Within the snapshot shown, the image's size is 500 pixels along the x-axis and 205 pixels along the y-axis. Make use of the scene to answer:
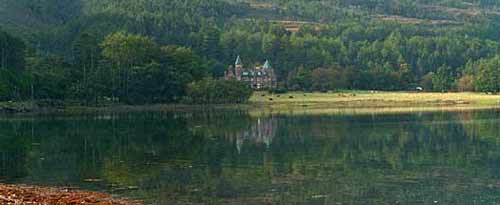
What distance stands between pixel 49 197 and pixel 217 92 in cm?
9811

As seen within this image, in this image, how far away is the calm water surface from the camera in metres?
30.7

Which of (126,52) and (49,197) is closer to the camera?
(49,197)

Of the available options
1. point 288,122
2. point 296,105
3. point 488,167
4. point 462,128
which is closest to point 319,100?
point 296,105

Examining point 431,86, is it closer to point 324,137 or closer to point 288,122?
point 288,122

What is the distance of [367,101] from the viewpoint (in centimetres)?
13188

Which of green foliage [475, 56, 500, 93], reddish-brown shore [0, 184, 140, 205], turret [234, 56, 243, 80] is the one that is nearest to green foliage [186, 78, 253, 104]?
turret [234, 56, 243, 80]

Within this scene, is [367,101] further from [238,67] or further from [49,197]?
[49,197]

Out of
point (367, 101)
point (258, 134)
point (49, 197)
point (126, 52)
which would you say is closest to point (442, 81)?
point (367, 101)

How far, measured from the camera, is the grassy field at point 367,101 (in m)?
123

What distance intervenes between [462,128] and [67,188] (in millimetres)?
41822

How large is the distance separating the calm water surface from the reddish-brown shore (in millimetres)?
1196

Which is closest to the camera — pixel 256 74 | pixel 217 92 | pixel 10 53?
pixel 10 53

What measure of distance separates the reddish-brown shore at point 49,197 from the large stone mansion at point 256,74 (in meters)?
140

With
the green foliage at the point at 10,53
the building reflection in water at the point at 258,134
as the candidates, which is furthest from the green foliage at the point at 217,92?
the building reflection in water at the point at 258,134
